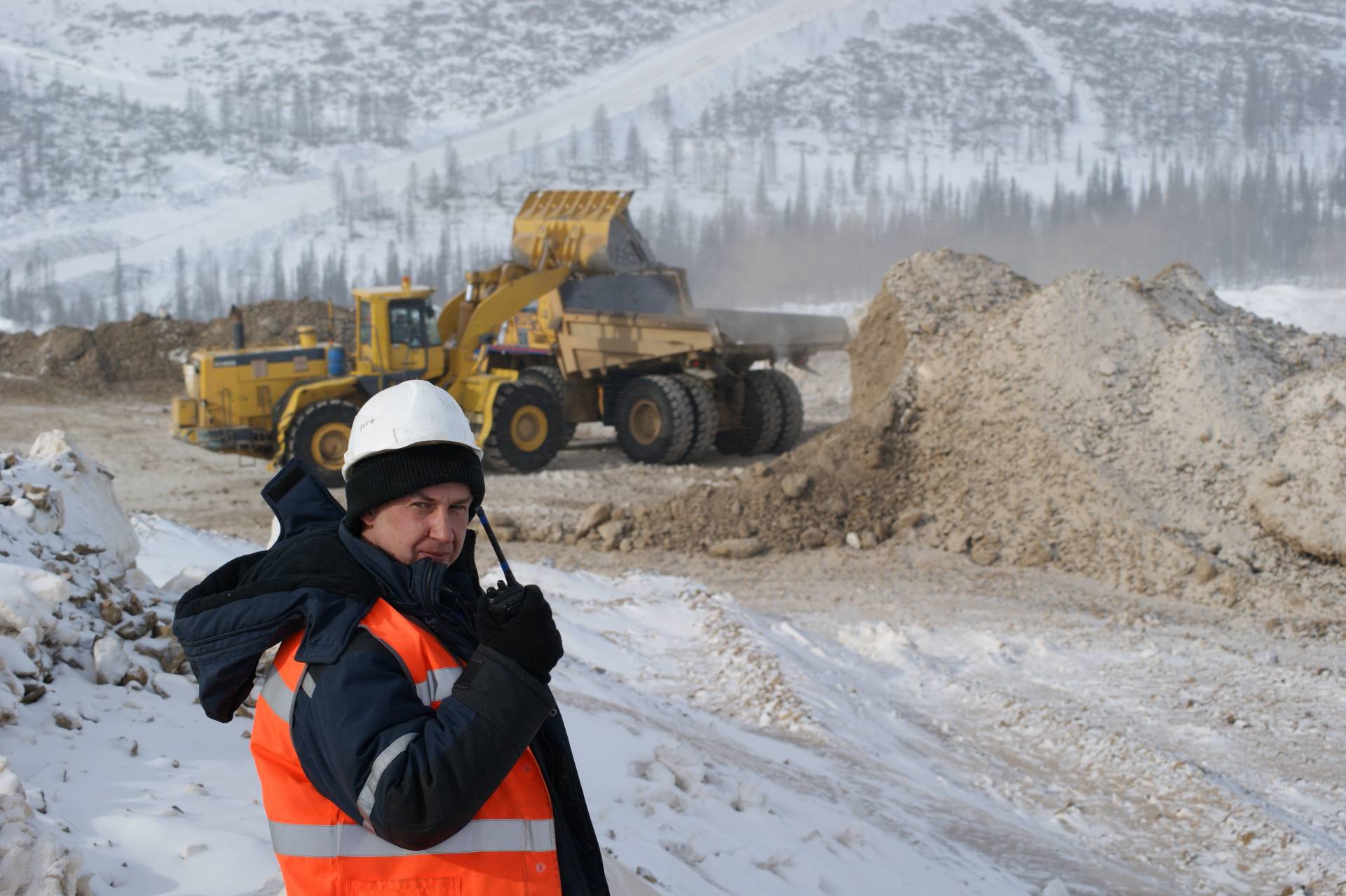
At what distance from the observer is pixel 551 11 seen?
8312 centimetres

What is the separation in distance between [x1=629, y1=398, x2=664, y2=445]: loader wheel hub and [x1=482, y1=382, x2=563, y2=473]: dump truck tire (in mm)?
980

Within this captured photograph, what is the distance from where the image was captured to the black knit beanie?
2.09 meters

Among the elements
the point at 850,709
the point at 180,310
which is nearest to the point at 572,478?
the point at 850,709

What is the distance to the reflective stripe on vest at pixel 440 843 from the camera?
191cm

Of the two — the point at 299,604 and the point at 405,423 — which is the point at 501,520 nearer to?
the point at 405,423

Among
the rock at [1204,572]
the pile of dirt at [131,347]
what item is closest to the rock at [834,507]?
the rock at [1204,572]

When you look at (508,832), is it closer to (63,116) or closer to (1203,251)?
(1203,251)

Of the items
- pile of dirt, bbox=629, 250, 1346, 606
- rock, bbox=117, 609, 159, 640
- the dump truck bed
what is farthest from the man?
the dump truck bed

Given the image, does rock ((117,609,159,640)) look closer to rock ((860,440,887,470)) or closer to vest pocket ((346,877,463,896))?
vest pocket ((346,877,463,896))

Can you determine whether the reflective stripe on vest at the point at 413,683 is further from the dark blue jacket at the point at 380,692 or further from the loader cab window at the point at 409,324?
the loader cab window at the point at 409,324

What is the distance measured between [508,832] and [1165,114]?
75.3m

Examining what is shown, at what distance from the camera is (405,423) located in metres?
2.09

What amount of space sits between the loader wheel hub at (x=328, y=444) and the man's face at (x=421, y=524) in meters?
11.8

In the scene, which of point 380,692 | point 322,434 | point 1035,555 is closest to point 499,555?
point 380,692
